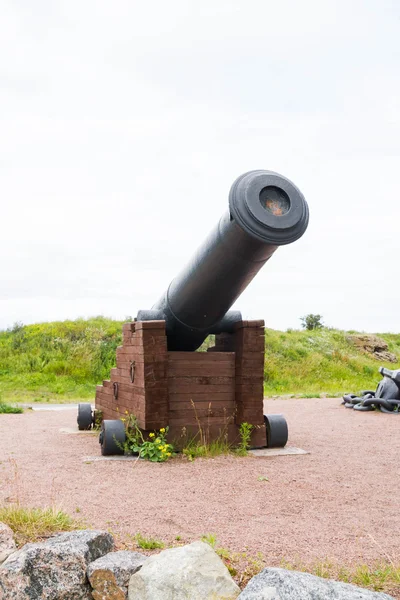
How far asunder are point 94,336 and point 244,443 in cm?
1665

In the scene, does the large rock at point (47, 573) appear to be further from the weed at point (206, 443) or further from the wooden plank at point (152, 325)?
the wooden plank at point (152, 325)

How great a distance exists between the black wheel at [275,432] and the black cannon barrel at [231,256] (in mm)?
1193

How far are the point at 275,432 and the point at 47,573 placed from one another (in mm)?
4512

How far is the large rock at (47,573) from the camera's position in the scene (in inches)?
128

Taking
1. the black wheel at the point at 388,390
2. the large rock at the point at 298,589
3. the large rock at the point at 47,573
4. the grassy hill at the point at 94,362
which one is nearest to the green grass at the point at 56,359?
the grassy hill at the point at 94,362

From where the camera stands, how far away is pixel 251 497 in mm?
5117

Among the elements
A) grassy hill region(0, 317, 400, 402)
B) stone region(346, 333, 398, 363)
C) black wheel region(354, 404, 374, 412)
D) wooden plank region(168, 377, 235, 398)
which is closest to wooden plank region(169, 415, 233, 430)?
wooden plank region(168, 377, 235, 398)

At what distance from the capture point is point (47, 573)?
3.27 meters

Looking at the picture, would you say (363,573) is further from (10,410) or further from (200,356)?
(10,410)

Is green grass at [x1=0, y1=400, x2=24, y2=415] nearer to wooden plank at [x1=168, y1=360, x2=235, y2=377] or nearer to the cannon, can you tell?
the cannon

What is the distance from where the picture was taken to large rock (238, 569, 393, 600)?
2844 mm

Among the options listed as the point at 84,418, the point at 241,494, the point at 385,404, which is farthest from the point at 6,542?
the point at 385,404

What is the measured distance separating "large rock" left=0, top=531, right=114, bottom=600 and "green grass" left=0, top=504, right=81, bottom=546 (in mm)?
359

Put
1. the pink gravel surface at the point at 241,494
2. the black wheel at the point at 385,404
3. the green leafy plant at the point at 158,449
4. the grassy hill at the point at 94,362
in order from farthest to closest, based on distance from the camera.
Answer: the grassy hill at the point at 94,362
the black wheel at the point at 385,404
the green leafy plant at the point at 158,449
the pink gravel surface at the point at 241,494
